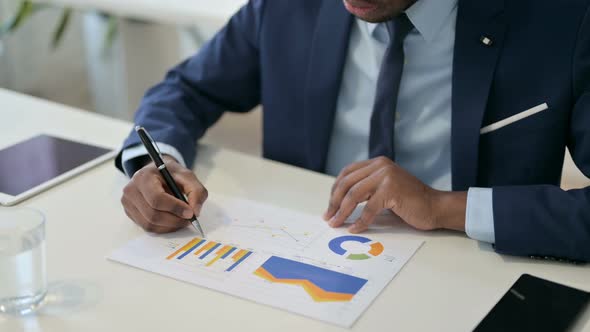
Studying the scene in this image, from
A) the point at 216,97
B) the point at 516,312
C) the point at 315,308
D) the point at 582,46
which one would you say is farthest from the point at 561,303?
the point at 216,97

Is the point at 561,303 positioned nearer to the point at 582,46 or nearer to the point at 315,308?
the point at 315,308

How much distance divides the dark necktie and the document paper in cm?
31

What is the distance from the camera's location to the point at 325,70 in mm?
1463

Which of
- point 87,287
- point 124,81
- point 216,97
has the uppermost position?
point 216,97

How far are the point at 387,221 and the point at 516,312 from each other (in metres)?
0.30

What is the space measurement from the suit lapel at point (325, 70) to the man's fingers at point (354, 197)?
0.37 meters

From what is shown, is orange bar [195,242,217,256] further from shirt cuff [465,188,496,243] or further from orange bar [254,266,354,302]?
shirt cuff [465,188,496,243]

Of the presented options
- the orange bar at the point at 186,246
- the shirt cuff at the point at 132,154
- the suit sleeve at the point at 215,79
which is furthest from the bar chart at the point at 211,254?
the suit sleeve at the point at 215,79

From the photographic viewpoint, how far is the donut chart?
1048 mm

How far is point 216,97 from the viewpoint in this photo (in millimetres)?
1613

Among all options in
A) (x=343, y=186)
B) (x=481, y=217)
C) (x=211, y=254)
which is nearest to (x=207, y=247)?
(x=211, y=254)

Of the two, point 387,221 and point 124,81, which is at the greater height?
point 387,221

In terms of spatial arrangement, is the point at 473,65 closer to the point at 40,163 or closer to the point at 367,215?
the point at 367,215

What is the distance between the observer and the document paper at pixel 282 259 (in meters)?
0.94
